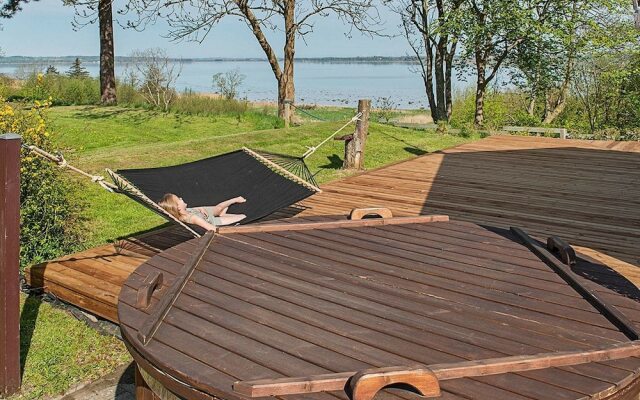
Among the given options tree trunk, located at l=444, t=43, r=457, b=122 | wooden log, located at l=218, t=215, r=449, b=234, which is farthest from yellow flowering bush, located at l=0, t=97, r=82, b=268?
tree trunk, located at l=444, t=43, r=457, b=122

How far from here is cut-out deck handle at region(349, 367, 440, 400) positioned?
1.43m

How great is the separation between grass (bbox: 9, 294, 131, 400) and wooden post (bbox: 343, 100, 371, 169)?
14.1ft

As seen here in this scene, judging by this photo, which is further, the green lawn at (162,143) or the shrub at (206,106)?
the shrub at (206,106)

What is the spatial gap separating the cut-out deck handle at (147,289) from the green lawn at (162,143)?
2.79 m

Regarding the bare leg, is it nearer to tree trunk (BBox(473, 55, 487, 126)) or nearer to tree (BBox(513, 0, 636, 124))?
tree (BBox(513, 0, 636, 124))

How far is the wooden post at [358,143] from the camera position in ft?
22.7

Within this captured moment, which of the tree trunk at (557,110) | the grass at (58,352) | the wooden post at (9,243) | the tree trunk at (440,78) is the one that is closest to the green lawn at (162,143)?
the grass at (58,352)

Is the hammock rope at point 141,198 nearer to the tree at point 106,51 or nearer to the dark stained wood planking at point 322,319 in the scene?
the dark stained wood planking at point 322,319

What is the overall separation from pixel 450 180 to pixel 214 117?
663cm

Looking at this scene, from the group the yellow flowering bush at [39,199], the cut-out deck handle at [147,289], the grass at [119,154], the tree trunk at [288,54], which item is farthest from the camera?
the tree trunk at [288,54]

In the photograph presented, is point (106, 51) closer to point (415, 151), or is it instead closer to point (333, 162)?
point (333, 162)

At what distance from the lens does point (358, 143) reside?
715 centimetres

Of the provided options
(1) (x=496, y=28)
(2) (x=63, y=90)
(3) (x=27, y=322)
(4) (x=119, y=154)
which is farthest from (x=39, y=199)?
(1) (x=496, y=28)

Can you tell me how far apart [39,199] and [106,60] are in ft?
29.4
